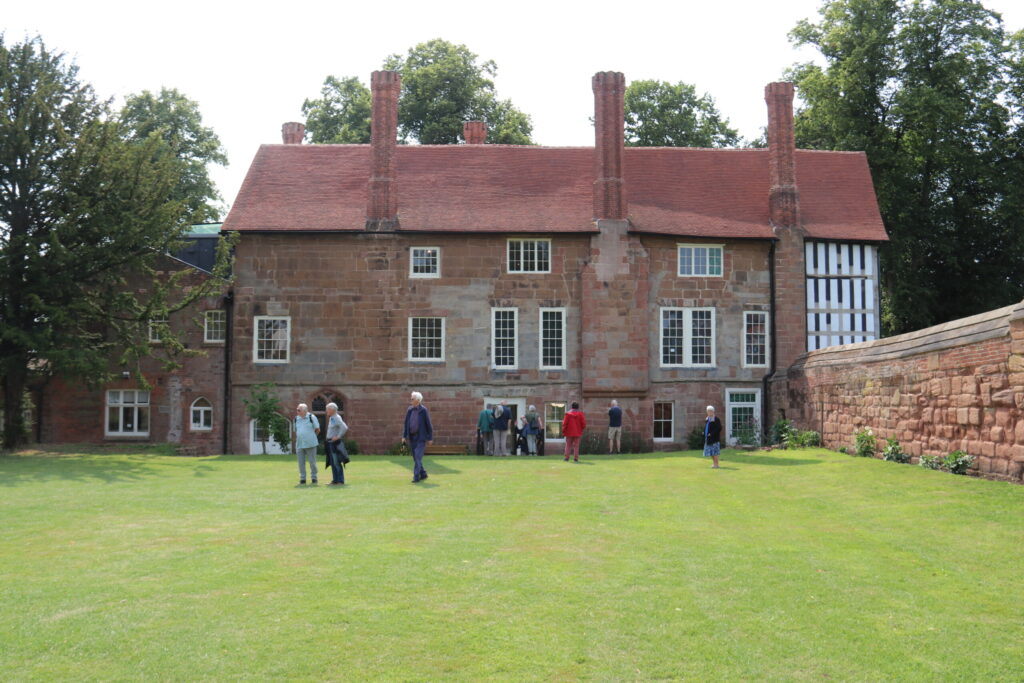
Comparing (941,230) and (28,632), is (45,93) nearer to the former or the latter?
(28,632)

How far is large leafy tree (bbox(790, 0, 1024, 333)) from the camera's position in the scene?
35.4 m

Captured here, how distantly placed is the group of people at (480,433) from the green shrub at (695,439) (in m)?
2.48

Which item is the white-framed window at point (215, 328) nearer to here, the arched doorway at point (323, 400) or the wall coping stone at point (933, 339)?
the arched doorway at point (323, 400)

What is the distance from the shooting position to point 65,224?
79.0 ft

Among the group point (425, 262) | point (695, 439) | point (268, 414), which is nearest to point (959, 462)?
point (695, 439)

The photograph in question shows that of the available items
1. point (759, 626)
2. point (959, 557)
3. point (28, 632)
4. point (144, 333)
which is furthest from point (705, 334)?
point (28, 632)

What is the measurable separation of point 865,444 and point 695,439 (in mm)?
9018

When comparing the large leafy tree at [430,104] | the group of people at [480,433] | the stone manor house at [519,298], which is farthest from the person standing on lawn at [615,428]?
the large leafy tree at [430,104]

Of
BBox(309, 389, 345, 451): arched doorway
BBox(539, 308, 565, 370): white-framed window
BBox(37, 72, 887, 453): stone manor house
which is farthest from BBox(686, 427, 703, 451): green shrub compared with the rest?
BBox(309, 389, 345, 451): arched doorway

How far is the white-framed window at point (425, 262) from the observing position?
95.4 feet

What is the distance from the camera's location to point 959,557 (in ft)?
32.1

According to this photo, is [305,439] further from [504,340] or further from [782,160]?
[782,160]

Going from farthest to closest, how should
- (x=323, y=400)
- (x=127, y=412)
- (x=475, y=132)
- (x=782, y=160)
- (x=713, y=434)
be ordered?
(x=475, y=132) < (x=127, y=412) < (x=782, y=160) < (x=323, y=400) < (x=713, y=434)

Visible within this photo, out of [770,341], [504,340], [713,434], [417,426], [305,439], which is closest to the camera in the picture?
[417,426]
